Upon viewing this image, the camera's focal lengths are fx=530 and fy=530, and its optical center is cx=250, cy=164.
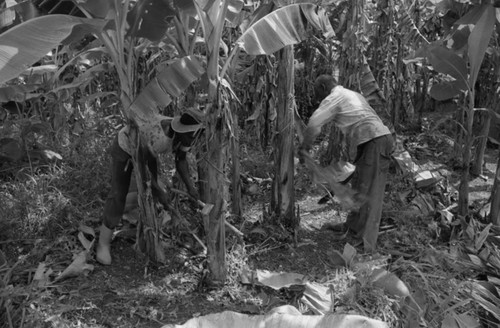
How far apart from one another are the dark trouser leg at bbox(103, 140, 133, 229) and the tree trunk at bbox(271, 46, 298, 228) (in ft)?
5.11

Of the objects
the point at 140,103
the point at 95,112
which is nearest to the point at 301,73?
the point at 95,112

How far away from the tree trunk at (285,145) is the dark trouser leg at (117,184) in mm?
1556

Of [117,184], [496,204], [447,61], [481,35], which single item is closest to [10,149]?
[117,184]

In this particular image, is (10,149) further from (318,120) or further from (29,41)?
(318,120)

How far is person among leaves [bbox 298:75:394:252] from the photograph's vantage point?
504 centimetres

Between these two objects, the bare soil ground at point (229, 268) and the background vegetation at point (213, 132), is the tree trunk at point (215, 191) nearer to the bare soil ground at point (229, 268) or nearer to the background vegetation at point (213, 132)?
the background vegetation at point (213, 132)

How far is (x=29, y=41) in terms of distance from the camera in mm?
3180

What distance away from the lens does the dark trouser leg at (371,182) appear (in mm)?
5184

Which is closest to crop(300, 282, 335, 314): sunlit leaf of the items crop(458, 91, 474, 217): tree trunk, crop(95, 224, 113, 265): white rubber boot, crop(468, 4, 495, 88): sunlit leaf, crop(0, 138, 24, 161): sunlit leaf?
crop(95, 224, 113, 265): white rubber boot

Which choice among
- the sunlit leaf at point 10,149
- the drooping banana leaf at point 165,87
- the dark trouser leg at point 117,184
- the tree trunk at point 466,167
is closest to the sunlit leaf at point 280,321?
the drooping banana leaf at point 165,87

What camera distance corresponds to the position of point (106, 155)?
20.6 ft

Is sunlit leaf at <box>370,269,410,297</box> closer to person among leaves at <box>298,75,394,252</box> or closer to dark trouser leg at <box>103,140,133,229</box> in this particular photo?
person among leaves at <box>298,75,394,252</box>

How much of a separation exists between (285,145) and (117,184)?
1.72m

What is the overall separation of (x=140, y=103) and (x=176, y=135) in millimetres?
821
